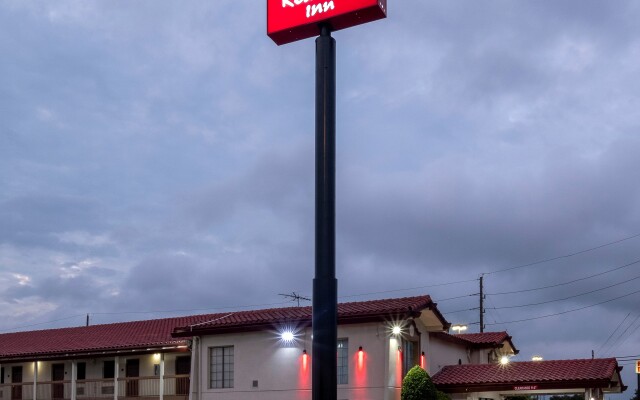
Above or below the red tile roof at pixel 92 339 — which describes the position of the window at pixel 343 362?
below

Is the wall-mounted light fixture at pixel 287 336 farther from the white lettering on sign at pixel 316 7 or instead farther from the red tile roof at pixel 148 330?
the white lettering on sign at pixel 316 7

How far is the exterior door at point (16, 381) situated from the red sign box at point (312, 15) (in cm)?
2962

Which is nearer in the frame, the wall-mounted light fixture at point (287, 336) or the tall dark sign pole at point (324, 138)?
the tall dark sign pole at point (324, 138)

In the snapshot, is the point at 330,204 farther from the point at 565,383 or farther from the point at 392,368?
the point at 565,383

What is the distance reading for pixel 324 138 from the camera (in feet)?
44.3

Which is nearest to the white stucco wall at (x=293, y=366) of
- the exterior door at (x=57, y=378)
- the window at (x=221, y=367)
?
the window at (x=221, y=367)

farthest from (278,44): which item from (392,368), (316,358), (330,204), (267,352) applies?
(267,352)

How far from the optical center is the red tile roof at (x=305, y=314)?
2762 centimetres

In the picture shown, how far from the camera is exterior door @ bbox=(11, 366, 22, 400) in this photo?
38984 mm

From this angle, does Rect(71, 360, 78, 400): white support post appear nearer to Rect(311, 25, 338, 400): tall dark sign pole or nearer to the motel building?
the motel building

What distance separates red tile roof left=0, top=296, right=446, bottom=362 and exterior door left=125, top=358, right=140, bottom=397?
3.52 ft

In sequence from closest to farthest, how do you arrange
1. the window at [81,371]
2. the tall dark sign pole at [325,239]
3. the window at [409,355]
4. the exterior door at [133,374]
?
the tall dark sign pole at [325,239] < the window at [409,355] < the exterior door at [133,374] < the window at [81,371]

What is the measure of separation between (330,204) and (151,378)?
73.3 ft

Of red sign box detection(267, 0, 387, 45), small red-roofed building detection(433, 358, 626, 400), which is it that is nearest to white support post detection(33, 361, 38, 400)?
Answer: small red-roofed building detection(433, 358, 626, 400)
